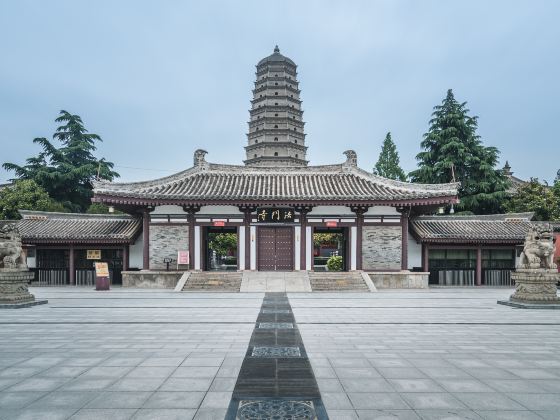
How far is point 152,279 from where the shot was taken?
2033 cm

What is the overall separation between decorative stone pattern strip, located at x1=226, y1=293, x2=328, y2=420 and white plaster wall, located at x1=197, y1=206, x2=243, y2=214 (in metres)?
12.8

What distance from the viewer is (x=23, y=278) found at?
13594 millimetres

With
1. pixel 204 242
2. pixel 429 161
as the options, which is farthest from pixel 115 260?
pixel 429 161

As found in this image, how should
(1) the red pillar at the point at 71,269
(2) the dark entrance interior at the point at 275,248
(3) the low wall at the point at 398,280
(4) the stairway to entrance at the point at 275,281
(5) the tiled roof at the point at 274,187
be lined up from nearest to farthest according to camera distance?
(4) the stairway to entrance at the point at 275,281, (5) the tiled roof at the point at 274,187, (3) the low wall at the point at 398,280, (2) the dark entrance interior at the point at 275,248, (1) the red pillar at the point at 71,269

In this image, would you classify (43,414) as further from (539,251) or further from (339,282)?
(339,282)

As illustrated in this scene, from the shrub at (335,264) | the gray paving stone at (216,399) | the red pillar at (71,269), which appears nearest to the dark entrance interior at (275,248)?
the shrub at (335,264)

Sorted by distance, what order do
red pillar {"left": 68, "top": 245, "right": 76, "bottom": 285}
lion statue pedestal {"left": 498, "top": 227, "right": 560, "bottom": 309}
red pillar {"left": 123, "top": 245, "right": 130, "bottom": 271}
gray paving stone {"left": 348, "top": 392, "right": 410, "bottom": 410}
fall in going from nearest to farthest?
gray paving stone {"left": 348, "top": 392, "right": 410, "bottom": 410} → lion statue pedestal {"left": 498, "top": 227, "right": 560, "bottom": 309} → red pillar {"left": 68, "top": 245, "right": 76, "bottom": 285} → red pillar {"left": 123, "top": 245, "right": 130, "bottom": 271}

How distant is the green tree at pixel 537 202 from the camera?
88.1 feet

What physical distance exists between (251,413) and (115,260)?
20754mm

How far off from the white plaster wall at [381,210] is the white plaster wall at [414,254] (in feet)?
8.79

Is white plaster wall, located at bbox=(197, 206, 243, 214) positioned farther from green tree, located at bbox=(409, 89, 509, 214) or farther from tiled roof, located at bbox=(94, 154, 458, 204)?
green tree, located at bbox=(409, 89, 509, 214)

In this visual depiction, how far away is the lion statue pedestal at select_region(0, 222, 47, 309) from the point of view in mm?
13050

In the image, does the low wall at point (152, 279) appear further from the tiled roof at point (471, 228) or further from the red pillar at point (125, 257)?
the tiled roof at point (471, 228)

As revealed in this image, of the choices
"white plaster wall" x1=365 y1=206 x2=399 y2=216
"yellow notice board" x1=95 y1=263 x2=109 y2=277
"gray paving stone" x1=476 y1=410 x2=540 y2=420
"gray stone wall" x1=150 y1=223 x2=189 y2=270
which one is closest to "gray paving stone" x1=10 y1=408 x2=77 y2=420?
"gray paving stone" x1=476 y1=410 x2=540 y2=420
